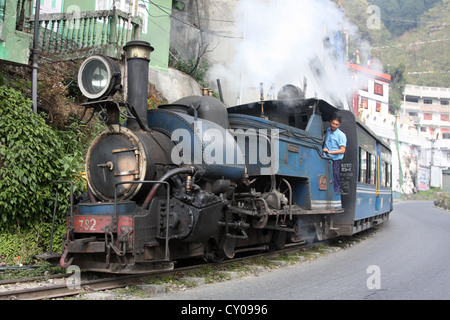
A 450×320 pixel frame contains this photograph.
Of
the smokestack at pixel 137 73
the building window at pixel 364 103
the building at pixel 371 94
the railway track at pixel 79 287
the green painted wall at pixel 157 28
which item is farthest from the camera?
the building window at pixel 364 103

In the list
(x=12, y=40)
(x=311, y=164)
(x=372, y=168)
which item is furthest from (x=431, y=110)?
(x=12, y=40)

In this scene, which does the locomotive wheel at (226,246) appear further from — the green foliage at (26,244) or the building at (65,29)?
the building at (65,29)

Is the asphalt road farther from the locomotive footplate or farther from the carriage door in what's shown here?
the carriage door

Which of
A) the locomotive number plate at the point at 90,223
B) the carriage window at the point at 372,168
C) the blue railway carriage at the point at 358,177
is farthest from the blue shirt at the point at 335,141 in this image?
the locomotive number plate at the point at 90,223

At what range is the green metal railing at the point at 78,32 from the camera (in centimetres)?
1063

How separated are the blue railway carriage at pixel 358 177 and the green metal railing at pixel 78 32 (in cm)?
594

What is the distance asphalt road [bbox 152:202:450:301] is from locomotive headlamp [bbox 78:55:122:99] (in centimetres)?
259

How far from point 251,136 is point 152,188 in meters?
2.29

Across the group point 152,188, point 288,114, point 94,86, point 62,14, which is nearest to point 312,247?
point 288,114

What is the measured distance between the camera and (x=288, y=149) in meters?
7.31

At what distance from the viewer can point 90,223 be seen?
524 cm

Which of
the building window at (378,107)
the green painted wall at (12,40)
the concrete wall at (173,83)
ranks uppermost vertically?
the building window at (378,107)

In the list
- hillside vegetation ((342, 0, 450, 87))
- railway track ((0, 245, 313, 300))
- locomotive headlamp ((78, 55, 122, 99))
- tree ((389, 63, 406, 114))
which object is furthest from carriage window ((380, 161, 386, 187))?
hillside vegetation ((342, 0, 450, 87))
